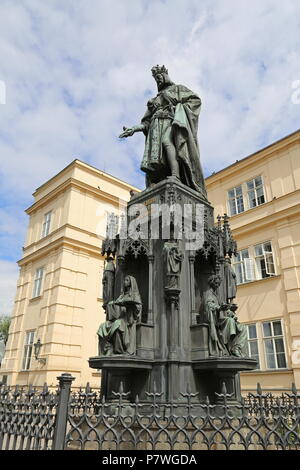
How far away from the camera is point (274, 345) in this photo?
16.1 metres

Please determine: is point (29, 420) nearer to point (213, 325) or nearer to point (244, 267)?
point (213, 325)

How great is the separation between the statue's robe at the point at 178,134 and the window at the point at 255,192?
1146 cm

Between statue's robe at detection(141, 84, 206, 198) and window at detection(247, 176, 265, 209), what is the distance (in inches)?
451

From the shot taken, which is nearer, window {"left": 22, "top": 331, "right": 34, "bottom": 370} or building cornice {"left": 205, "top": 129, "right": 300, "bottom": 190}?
building cornice {"left": 205, "top": 129, "right": 300, "bottom": 190}

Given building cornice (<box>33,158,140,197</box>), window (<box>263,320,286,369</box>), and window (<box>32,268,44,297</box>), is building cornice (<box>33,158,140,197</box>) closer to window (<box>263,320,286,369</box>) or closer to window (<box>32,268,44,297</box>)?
window (<box>32,268,44,297</box>)

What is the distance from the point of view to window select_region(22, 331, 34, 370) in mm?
20688

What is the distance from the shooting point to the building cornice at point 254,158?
1812cm

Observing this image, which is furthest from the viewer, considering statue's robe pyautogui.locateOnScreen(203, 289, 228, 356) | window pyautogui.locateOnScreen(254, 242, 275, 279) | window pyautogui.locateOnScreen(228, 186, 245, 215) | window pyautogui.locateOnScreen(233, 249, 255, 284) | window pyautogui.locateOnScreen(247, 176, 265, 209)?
window pyautogui.locateOnScreen(228, 186, 245, 215)

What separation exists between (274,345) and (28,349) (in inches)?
559

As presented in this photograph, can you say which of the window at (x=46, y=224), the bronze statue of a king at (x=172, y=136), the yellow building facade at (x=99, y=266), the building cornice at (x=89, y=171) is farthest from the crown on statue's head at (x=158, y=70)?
the window at (x=46, y=224)

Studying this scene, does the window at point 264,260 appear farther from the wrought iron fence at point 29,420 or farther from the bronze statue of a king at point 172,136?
the wrought iron fence at point 29,420

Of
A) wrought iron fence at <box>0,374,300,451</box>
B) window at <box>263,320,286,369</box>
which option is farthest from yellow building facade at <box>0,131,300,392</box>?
wrought iron fence at <box>0,374,300,451</box>
